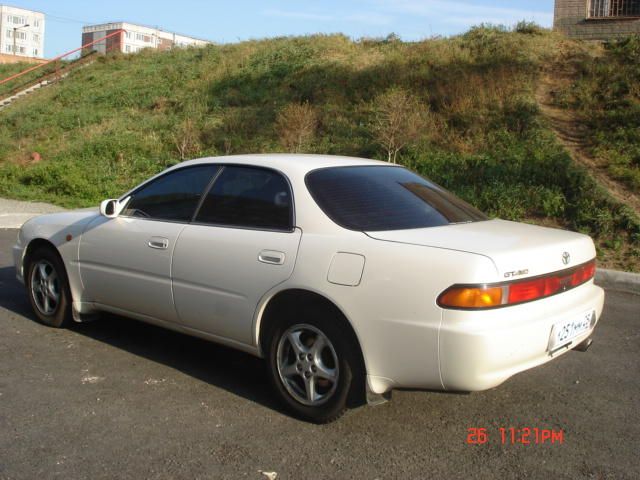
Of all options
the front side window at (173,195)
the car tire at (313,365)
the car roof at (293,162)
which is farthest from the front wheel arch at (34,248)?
the car tire at (313,365)

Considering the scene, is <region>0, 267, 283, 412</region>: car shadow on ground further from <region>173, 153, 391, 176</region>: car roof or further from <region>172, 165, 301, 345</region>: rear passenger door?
<region>173, 153, 391, 176</region>: car roof

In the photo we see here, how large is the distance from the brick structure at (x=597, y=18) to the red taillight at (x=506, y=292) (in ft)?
54.5

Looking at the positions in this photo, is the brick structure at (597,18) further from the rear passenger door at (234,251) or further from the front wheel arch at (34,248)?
the front wheel arch at (34,248)

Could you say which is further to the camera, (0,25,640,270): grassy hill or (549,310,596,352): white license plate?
(0,25,640,270): grassy hill

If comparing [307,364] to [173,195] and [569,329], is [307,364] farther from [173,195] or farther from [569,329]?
[173,195]

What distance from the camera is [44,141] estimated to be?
2264 centimetres

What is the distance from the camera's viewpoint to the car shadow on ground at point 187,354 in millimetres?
4414

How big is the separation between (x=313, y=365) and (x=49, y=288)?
2854 millimetres

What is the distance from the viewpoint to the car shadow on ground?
4.41 m

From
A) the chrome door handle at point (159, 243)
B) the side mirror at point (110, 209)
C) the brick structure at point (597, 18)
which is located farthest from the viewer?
the brick structure at point (597, 18)

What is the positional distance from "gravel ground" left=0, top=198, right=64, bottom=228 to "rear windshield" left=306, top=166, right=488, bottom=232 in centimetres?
980

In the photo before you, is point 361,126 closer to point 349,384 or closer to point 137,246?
point 137,246

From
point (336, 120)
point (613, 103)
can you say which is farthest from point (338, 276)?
point (336, 120)

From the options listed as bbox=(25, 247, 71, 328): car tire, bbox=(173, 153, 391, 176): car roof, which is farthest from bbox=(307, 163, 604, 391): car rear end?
bbox=(25, 247, 71, 328): car tire
